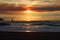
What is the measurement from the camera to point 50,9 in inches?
280

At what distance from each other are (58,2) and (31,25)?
11.1 feet

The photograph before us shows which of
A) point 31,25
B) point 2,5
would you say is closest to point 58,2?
point 2,5
